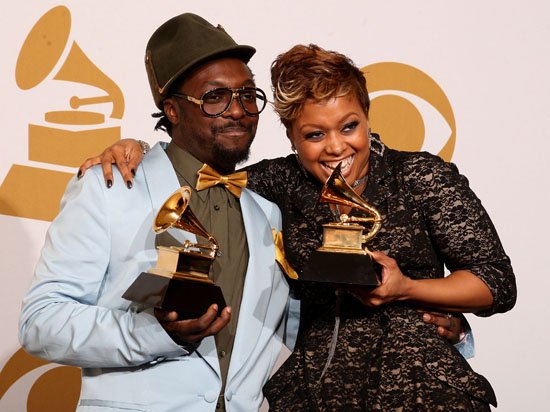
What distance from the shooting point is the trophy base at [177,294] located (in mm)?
1971

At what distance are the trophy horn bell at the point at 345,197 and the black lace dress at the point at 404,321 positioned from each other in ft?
0.59

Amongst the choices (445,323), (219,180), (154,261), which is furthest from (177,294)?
(445,323)

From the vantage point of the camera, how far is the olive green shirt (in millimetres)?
2398

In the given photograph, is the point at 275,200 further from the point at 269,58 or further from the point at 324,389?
the point at 269,58

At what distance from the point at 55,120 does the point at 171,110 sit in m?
1.07

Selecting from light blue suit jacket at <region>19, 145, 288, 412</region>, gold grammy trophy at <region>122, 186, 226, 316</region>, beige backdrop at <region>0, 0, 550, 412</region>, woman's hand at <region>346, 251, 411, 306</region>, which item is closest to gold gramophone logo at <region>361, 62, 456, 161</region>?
beige backdrop at <region>0, 0, 550, 412</region>

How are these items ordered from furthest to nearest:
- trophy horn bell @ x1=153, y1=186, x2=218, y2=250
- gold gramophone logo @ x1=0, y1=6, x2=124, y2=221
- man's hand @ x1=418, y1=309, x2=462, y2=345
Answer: gold gramophone logo @ x1=0, y1=6, x2=124, y2=221 < man's hand @ x1=418, y1=309, x2=462, y2=345 < trophy horn bell @ x1=153, y1=186, x2=218, y2=250

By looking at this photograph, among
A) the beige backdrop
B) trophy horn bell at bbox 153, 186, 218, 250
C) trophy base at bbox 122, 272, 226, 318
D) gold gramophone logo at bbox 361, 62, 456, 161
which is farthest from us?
gold gramophone logo at bbox 361, 62, 456, 161

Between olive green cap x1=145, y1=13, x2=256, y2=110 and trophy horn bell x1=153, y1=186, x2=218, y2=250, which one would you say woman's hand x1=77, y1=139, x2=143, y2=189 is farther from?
trophy horn bell x1=153, y1=186, x2=218, y2=250

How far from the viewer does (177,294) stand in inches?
78.3

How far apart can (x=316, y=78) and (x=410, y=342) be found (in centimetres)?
83

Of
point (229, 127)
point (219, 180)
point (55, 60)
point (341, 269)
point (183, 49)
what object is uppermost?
point (183, 49)

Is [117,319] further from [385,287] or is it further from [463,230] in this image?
Answer: [463,230]

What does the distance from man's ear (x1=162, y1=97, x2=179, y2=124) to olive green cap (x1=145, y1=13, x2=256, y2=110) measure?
2 centimetres
